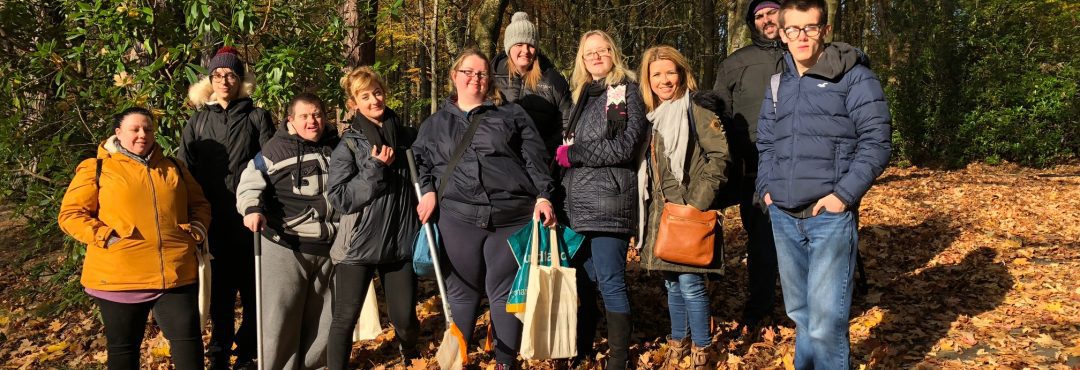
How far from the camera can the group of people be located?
3549mm

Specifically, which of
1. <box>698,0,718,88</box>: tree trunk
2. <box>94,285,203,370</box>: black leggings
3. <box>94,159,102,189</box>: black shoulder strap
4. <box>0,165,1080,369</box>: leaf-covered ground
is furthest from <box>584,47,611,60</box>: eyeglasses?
<box>698,0,718,88</box>: tree trunk

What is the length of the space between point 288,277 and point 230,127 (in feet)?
3.54

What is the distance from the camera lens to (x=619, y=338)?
3957 millimetres

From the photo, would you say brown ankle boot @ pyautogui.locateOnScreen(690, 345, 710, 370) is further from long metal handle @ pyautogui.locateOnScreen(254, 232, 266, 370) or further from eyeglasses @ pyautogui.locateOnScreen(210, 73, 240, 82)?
eyeglasses @ pyautogui.locateOnScreen(210, 73, 240, 82)

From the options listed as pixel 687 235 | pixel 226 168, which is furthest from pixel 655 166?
pixel 226 168

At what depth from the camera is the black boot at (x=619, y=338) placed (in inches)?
156

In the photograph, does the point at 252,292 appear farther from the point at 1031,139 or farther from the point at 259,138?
the point at 1031,139

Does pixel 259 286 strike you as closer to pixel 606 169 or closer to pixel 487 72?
pixel 487 72

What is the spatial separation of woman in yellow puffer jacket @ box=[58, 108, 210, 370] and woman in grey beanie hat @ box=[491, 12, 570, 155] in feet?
6.51

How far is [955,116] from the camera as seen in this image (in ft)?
46.6

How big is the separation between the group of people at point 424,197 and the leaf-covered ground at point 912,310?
754mm

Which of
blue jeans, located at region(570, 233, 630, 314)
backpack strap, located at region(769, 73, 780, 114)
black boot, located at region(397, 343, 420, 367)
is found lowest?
black boot, located at region(397, 343, 420, 367)

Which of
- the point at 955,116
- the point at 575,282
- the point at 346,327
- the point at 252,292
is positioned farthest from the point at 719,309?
the point at 955,116

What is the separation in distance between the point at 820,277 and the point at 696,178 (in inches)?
36.3
